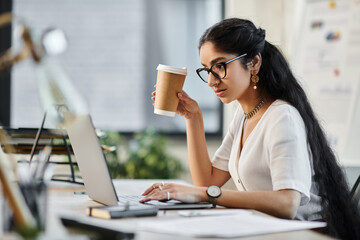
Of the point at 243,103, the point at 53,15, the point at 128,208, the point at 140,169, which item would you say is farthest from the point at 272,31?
the point at 128,208

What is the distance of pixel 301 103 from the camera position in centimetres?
152

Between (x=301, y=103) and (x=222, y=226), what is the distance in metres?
0.73

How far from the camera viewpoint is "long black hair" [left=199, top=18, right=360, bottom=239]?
142 centimetres

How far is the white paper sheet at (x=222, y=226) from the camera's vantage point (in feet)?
2.85

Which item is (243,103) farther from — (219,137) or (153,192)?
(219,137)

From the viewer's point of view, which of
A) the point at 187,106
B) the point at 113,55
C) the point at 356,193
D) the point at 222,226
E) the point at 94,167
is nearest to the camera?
the point at 222,226

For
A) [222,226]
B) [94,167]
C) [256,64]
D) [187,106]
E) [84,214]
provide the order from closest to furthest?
[222,226] < [84,214] < [94,167] < [256,64] < [187,106]

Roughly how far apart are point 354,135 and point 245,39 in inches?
66.3

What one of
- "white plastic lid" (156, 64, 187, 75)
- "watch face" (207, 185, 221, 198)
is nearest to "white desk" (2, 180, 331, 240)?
"watch face" (207, 185, 221, 198)

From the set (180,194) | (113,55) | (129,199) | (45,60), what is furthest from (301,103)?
(113,55)

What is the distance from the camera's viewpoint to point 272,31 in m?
3.59

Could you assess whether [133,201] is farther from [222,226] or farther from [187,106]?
[187,106]

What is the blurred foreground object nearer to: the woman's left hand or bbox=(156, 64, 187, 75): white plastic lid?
the woman's left hand

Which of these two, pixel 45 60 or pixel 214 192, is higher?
pixel 45 60
